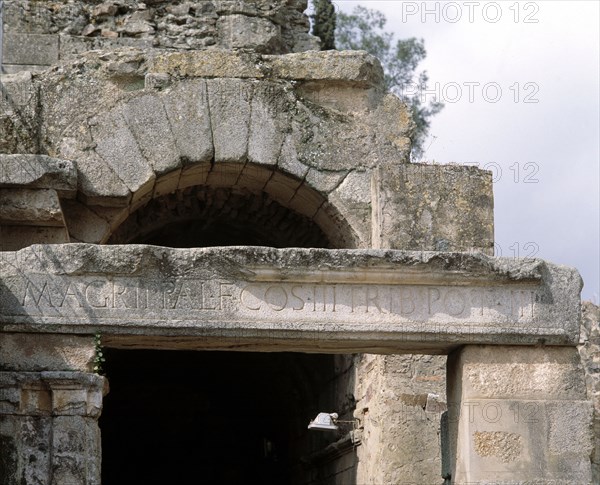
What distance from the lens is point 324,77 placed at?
9.76 metres

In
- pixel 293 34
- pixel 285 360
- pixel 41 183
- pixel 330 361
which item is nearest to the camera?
pixel 41 183

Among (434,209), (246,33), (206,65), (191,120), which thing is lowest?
(434,209)

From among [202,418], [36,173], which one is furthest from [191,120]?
[202,418]

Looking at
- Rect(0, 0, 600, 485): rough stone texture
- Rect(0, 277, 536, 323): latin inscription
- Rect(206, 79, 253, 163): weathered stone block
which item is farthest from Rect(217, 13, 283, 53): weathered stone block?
Rect(0, 277, 536, 323): latin inscription

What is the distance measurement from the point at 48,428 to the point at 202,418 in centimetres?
889

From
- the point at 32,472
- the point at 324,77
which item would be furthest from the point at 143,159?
the point at 32,472

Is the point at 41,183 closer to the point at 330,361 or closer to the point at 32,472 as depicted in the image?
the point at 32,472

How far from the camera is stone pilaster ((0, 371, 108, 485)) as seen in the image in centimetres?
743

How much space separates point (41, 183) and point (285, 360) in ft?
15.6

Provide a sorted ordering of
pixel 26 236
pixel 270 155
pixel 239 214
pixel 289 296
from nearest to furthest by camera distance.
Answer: pixel 289 296 < pixel 26 236 < pixel 270 155 < pixel 239 214

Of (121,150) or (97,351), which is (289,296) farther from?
(121,150)

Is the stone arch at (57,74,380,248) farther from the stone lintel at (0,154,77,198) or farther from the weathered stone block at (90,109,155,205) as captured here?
the stone lintel at (0,154,77,198)

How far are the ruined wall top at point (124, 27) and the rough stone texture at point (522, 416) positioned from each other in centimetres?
369

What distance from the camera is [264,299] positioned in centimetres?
771
